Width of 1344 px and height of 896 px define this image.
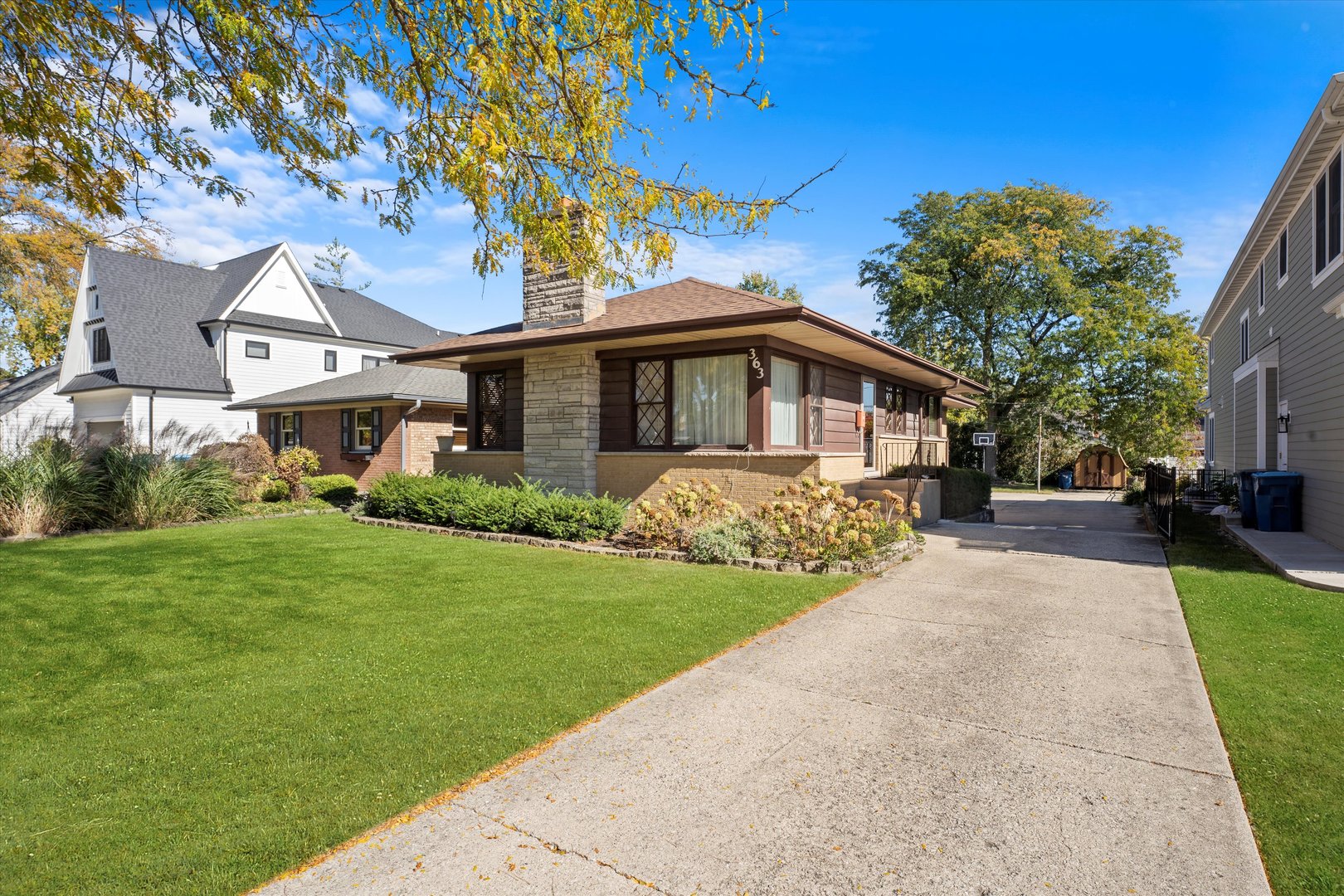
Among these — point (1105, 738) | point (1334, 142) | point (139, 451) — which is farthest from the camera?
point (139, 451)

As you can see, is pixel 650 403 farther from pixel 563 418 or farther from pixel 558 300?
pixel 558 300

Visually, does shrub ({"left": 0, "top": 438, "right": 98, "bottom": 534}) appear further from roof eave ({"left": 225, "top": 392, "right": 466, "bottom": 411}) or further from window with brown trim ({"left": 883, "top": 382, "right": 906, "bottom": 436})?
window with brown trim ({"left": 883, "top": 382, "right": 906, "bottom": 436})

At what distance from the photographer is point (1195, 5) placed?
9508 mm

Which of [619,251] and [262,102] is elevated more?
[262,102]

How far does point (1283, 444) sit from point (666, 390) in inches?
446

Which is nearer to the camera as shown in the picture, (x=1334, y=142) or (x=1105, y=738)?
(x=1105, y=738)

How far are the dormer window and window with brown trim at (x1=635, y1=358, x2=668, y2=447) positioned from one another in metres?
22.2

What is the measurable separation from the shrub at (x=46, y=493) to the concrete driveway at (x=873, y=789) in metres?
12.4

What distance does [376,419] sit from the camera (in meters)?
20.2

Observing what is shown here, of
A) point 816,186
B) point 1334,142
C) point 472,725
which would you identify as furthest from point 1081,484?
Result: point 472,725

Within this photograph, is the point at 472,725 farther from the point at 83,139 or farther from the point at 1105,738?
the point at 83,139

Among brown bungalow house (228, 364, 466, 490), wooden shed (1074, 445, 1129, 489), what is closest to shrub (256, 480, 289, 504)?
brown bungalow house (228, 364, 466, 490)

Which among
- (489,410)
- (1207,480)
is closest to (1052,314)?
(1207,480)

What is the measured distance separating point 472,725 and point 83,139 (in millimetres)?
5848
